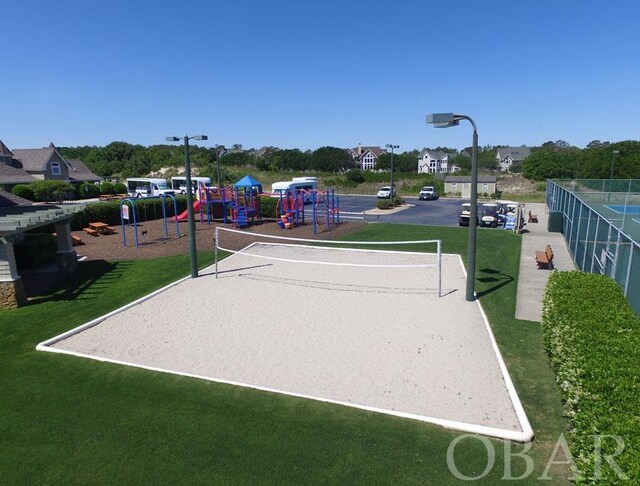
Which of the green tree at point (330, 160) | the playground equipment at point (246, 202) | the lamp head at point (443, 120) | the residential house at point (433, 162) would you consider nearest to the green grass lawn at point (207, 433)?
the lamp head at point (443, 120)

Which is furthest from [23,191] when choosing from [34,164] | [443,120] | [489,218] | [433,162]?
[433,162]

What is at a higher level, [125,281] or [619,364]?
[619,364]

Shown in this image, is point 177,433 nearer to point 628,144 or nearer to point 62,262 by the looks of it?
point 62,262

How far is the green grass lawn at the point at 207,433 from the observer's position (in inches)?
197

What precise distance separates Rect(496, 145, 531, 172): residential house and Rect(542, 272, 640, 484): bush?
396 feet

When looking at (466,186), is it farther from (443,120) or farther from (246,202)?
(443,120)

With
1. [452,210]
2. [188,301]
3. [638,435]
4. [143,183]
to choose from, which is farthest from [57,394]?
[143,183]

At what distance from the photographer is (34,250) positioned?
15203mm

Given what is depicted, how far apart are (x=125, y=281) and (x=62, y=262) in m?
2.56

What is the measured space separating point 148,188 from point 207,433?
47.4 m

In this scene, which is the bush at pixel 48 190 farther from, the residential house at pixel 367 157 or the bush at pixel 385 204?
the residential house at pixel 367 157

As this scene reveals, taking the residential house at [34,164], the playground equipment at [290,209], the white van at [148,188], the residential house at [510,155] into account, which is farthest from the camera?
the residential house at [510,155]

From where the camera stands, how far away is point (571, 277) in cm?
916

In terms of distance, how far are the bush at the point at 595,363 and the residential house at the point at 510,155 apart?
12072 centimetres
